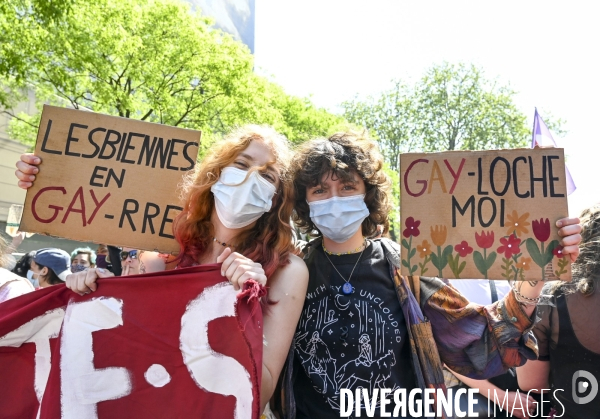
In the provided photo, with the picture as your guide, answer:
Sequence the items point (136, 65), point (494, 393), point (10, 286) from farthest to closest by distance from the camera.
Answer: point (136, 65), point (494, 393), point (10, 286)

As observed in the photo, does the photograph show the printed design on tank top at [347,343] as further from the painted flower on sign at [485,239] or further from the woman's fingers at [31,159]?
the woman's fingers at [31,159]

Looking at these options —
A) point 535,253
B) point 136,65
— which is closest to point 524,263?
point 535,253

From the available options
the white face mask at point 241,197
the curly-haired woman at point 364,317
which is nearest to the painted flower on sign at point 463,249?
the curly-haired woman at point 364,317

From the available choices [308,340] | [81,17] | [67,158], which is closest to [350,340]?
[308,340]

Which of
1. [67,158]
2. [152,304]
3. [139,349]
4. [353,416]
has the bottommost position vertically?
[353,416]

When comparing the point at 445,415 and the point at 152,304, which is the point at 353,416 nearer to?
the point at 445,415

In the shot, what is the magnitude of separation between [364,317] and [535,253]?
2.48 feet

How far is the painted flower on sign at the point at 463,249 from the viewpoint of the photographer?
2059 millimetres

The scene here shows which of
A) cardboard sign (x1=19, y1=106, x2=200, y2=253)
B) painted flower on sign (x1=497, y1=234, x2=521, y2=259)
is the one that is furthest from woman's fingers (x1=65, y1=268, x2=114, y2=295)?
painted flower on sign (x1=497, y1=234, x2=521, y2=259)

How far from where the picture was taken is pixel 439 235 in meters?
2.10

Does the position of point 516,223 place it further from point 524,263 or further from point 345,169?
point 345,169

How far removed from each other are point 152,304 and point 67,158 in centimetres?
96

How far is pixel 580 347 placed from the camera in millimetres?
2182

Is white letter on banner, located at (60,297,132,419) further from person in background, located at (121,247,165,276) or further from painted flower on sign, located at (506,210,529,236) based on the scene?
painted flower on sign, located at (506,210,529,236)
